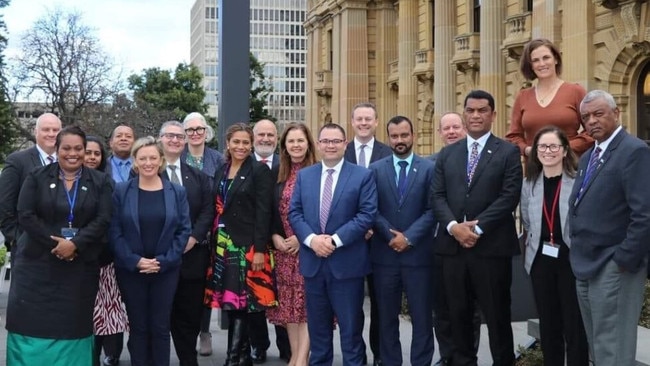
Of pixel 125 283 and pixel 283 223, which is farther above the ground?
pixel 283 223

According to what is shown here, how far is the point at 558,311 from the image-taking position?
6.25 meters

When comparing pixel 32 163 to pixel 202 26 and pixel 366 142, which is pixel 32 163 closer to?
pixel 366 142

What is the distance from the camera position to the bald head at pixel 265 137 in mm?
7797

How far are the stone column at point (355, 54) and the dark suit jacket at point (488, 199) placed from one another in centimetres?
2937

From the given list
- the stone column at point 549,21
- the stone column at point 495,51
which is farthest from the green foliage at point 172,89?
the stone column at point 549,21

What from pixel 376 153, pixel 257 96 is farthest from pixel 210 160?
pixel 257 96

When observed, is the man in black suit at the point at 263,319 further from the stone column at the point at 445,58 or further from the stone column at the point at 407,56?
the stone column at the point at 407,56

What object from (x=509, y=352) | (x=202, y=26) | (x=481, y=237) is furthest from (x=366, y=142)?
(x=202, y=26)

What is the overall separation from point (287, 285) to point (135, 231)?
1521 mm

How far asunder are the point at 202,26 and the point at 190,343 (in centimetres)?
13084

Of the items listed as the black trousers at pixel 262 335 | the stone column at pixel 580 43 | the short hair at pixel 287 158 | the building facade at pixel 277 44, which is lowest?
the black trousers at pixel 262 335

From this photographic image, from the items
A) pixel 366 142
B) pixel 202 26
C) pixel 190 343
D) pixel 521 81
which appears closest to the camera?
pixel 190 343

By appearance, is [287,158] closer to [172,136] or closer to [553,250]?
[172,136]

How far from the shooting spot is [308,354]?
732 centimetres
